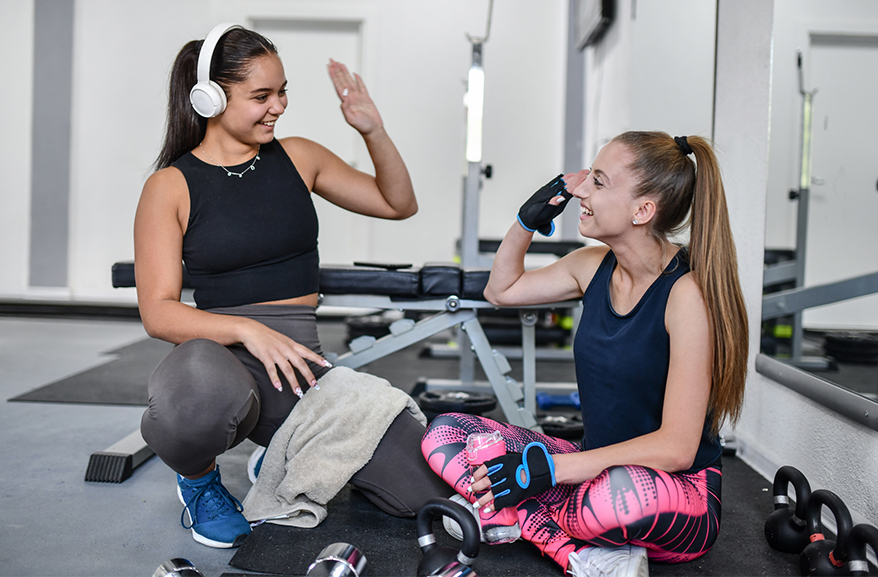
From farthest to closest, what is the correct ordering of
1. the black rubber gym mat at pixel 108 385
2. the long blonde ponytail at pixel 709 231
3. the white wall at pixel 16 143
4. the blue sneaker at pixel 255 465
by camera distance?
the white wall at pixel 16 143, the black rubber gym mat at pixel 108 385, the blue sneaker at pixel 255 465, the long blonde ponytail at pixel 709 231

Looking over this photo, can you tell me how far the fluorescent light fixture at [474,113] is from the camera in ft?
9.87

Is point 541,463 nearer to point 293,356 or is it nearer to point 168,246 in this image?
point 293,356

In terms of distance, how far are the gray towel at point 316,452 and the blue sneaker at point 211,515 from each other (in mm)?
39

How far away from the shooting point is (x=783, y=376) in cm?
185

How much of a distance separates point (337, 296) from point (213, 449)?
801 millimetres

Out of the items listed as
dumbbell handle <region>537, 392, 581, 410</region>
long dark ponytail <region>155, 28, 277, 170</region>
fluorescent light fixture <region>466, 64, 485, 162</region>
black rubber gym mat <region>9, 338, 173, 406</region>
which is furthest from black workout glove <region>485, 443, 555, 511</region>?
fluorescent light fixture <region>466, 64, 485, 162</region>

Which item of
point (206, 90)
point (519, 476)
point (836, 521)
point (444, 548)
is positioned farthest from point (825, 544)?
point (206, 90)

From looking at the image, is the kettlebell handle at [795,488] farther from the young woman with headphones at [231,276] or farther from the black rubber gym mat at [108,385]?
the black rubber gym mat at [108,385]

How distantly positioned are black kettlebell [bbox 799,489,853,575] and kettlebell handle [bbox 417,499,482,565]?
62 cm

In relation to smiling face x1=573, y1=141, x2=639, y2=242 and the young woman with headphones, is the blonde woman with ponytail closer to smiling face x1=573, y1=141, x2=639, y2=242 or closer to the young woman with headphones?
smiling face x1=573, y1=141, x2=639, y2=242

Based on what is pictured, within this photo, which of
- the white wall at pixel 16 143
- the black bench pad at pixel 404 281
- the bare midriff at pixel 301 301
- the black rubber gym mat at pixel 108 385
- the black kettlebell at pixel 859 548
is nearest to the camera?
the black kettlebell at pixel 859 548

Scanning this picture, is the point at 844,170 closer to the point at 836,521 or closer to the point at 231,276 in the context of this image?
the point at 836,521

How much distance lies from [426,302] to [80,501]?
1071 mm

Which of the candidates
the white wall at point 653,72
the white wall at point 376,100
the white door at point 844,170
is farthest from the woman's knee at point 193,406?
the white wall at point 376,100
